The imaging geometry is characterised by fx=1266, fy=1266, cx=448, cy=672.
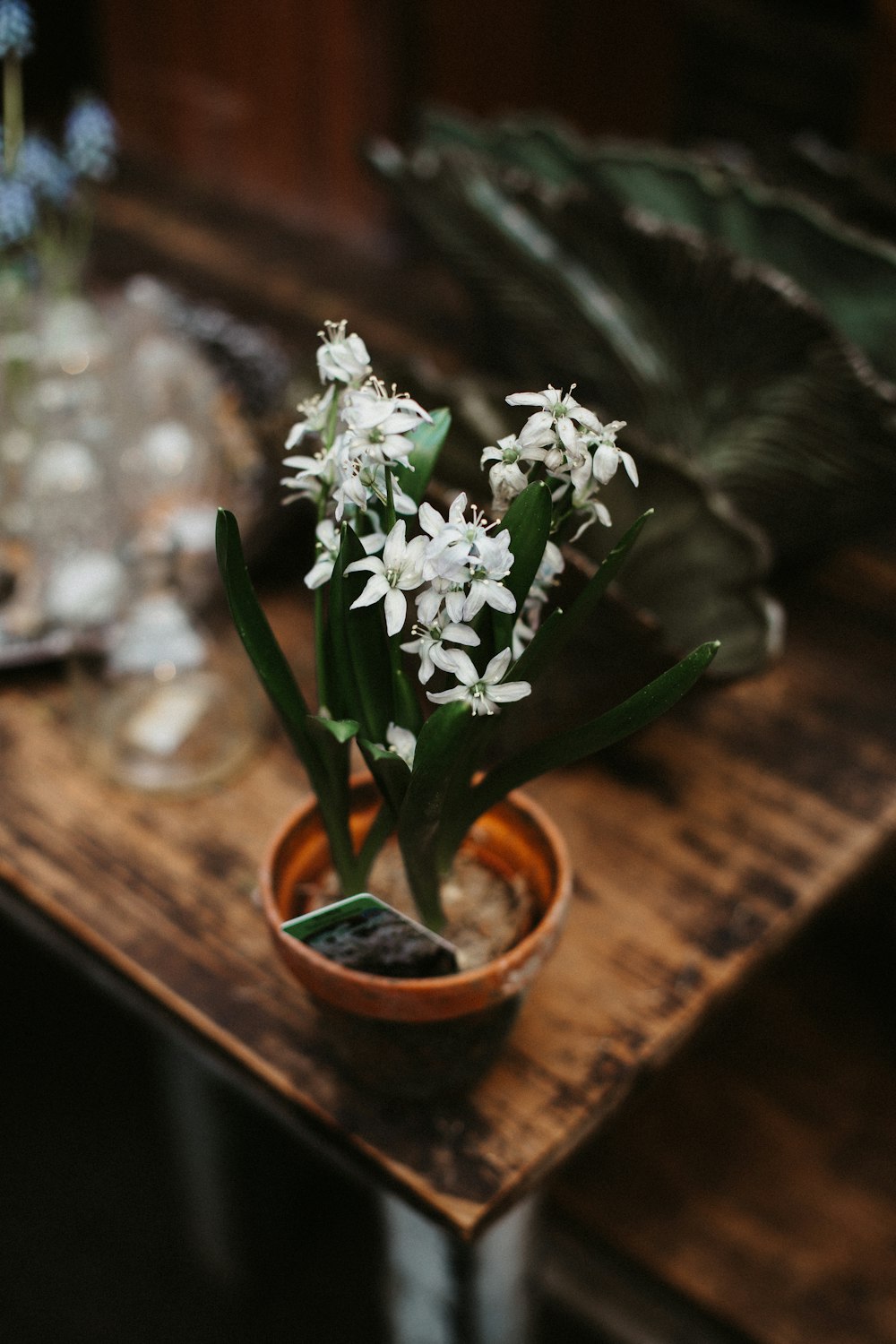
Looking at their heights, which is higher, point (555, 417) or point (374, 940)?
point (555, 417)

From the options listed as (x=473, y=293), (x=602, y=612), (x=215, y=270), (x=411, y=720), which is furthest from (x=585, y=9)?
(x=411, y=720)

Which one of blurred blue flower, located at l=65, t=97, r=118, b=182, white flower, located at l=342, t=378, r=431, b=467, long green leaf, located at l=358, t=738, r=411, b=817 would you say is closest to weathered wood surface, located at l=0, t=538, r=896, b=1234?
long green leaf, located at l=358, t=738, r=411, b=817

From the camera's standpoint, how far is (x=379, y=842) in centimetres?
74

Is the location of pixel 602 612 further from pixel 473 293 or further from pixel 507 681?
pixel 473 293

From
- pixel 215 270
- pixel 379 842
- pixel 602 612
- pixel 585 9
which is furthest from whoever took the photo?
pixel 585 9

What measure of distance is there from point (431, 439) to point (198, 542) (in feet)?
1.89

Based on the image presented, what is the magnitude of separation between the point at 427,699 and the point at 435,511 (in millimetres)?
108

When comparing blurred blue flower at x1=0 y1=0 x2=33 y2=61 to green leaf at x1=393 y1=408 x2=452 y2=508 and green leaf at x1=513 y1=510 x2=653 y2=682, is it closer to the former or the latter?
green leaf at x1=393 y1=408 x2=452 y2=508

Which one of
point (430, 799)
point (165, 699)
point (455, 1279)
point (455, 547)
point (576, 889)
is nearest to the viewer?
point (455, 547)

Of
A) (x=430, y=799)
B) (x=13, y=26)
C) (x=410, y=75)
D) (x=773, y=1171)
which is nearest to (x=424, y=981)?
(x=430, y=799)

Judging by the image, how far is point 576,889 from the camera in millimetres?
974

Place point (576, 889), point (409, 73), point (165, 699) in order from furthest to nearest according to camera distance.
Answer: point (409, 73) < point (165, 699) < point (576, 889)

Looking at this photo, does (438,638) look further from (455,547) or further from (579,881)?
(579,881)

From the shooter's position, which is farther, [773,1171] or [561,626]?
[773,1171]
